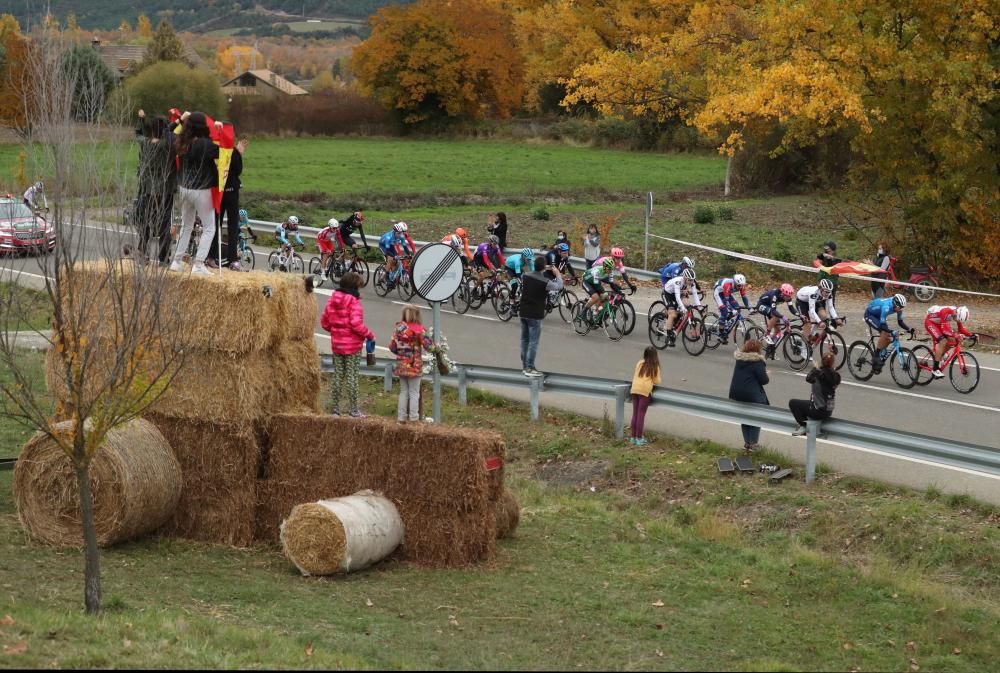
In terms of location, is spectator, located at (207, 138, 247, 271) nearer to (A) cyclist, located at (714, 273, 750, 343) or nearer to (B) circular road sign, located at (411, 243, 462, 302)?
(B) circular road sign, located at (411, 243, 462, 302)

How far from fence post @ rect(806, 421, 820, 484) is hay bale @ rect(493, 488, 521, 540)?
3.97m

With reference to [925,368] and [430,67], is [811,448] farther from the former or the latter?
[430,67]

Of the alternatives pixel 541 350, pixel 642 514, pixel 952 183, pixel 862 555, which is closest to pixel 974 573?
pixel 862 555

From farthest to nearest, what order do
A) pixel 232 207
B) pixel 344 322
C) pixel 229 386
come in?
1. pixel 232 207
2. pixel 344 322
3. pixel 229 386

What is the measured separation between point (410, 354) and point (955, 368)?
30.9 feet

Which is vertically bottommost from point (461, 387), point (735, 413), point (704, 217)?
point (461, 387)

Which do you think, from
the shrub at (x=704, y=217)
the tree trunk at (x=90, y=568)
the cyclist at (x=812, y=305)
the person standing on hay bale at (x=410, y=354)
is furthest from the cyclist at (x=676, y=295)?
the shrub at (x=704, y=217)

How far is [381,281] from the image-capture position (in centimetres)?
2923

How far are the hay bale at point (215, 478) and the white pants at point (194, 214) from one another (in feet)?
6.14

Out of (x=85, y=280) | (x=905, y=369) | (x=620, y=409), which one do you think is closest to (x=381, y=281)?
(x=905, y=369)

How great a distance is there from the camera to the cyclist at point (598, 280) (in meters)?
24.9

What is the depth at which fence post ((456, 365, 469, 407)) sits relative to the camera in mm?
19641

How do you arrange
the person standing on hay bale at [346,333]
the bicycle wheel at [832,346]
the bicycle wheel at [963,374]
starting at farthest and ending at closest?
the bicycle wheel at [832,346]
the bicycle wheel at [963,374]
the person standing on hay bale at [346,333]

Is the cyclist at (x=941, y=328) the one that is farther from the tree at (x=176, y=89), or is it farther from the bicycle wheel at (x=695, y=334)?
the tree at (x=176, y=89)
